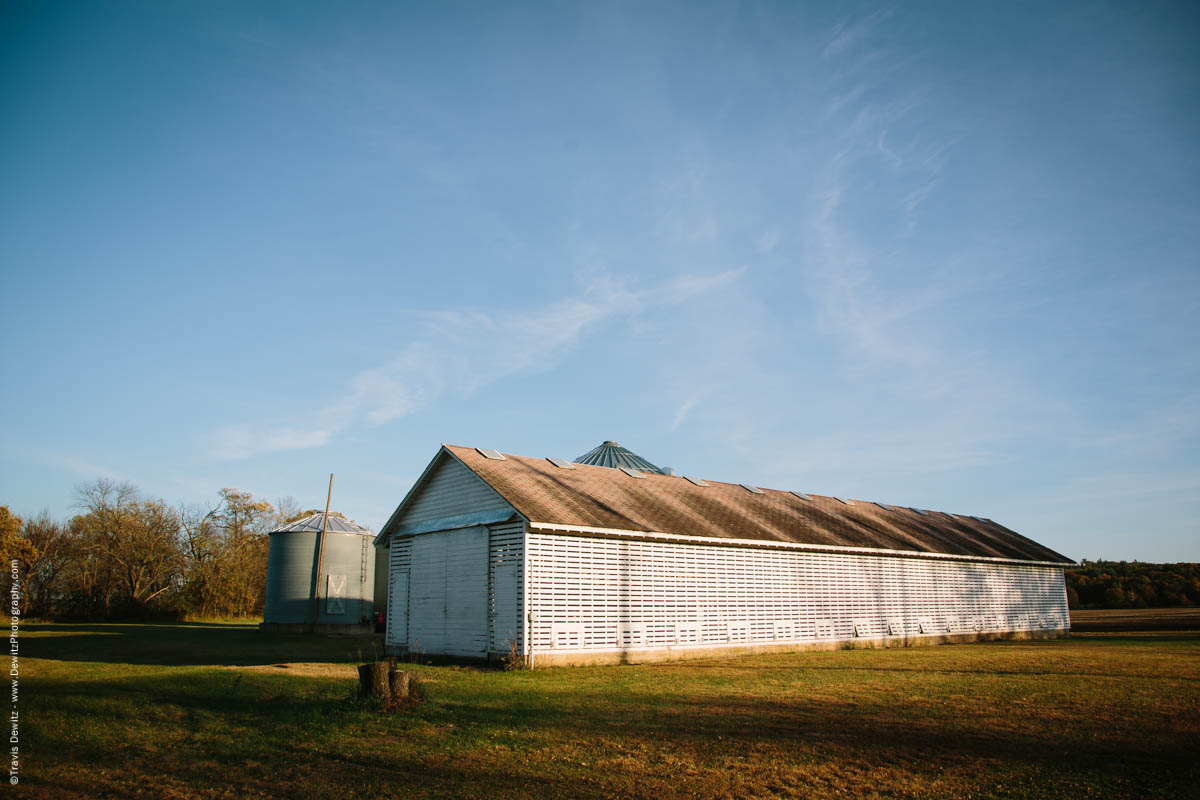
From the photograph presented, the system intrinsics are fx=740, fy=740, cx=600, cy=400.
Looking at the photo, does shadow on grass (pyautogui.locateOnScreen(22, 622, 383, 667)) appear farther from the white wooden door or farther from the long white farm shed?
the long white farm shed

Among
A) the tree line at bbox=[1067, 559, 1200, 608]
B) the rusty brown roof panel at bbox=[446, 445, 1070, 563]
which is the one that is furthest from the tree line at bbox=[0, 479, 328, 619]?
the tree line at bbox=[1067, 559, 1200, 608]

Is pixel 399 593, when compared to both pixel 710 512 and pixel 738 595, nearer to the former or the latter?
pixel 710 512

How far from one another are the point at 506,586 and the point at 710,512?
9005mm

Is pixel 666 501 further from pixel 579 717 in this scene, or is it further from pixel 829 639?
pixel 579 717

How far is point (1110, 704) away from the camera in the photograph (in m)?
12.0

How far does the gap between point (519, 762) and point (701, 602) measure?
15329 mm

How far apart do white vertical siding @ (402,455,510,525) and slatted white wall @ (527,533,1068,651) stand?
8.37ft

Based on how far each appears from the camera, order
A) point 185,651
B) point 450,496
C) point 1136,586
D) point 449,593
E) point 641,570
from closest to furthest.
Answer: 1. point 641,570
2. point 449,593
3. point 450,496
4. point 185,651
5. point 1136,586

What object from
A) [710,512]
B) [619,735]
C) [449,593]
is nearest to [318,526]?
[449,593]

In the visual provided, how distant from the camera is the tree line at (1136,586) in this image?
5912 cm

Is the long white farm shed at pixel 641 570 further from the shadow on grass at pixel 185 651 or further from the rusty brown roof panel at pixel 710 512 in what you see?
the shadow on grass at pixel 185 651

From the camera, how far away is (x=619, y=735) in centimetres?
957

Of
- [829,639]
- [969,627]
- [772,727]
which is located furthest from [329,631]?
[772,727]

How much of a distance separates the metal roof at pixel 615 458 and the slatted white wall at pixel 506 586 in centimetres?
1570
